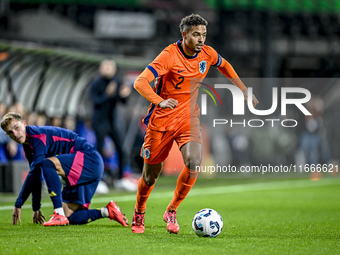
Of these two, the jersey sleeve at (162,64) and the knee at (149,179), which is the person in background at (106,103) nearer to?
the knee at (149,179)

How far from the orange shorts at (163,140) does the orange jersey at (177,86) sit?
55 mm

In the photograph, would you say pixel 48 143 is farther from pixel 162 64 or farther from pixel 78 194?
pixel 162 64

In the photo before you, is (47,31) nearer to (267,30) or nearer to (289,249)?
(267,30)

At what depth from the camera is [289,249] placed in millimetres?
5039

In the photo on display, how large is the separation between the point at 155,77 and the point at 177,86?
1.14 feet

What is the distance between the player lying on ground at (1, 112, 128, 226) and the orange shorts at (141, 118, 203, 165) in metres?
0.90

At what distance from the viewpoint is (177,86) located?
20.5 feet

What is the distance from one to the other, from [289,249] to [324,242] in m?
0.59

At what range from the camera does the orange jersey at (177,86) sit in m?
6.19

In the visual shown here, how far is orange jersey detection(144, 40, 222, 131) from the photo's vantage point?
6.19m

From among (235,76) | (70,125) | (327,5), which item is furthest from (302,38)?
(235,76)

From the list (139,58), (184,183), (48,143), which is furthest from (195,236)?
(139,58)

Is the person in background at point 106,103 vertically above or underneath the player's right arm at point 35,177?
above

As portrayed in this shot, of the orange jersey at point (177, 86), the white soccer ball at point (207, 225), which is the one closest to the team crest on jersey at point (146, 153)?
the orange jersey at point (177, 86)
